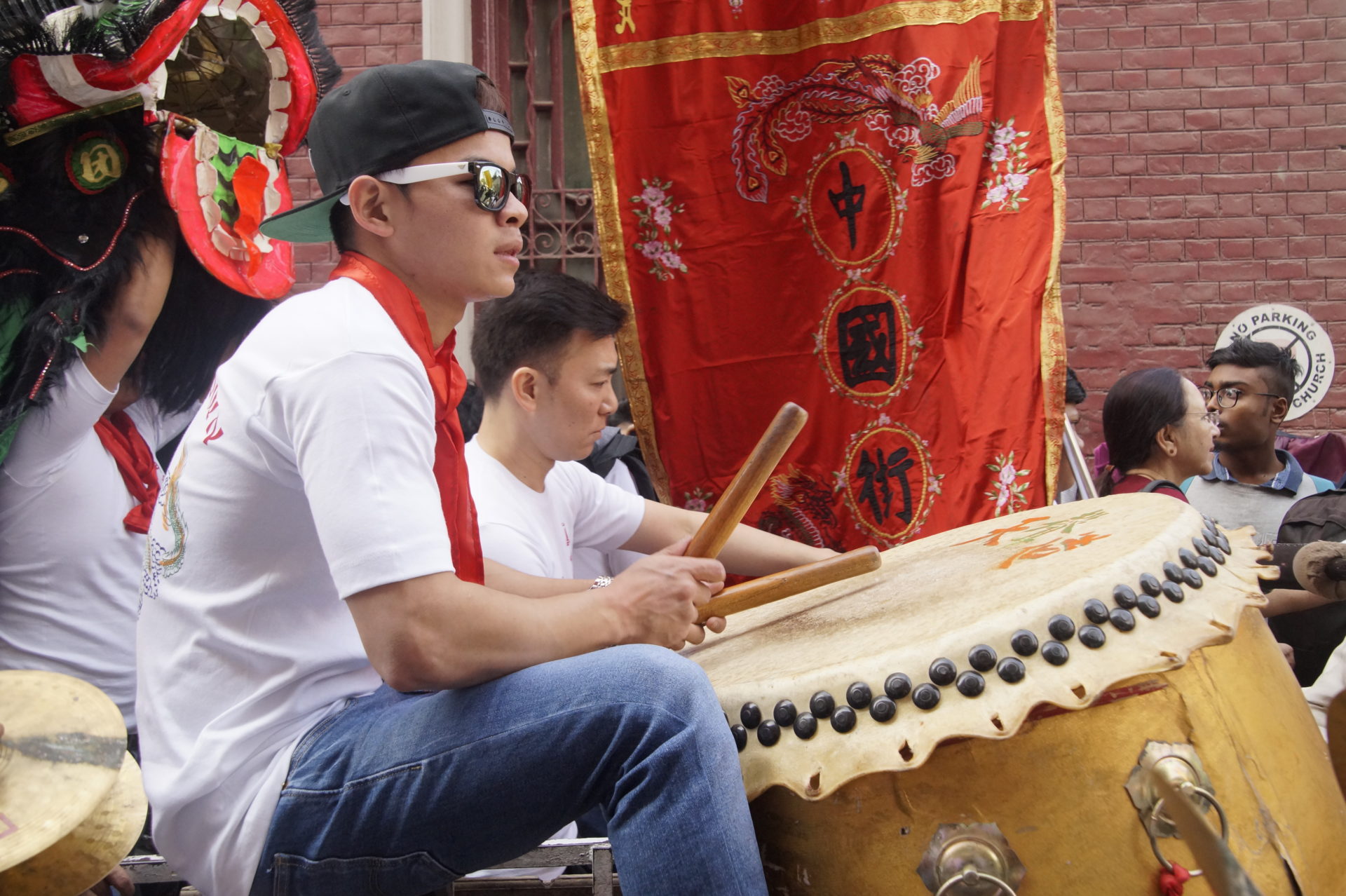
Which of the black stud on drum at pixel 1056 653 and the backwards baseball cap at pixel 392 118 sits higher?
the backwards baseball cap at pixel 392 118

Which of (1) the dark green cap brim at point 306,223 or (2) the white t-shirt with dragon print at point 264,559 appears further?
(1) the dark green cap brim at point 306,223

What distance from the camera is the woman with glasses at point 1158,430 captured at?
3.21m

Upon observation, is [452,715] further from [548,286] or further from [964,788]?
[548,286]

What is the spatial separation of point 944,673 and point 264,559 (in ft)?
2.52

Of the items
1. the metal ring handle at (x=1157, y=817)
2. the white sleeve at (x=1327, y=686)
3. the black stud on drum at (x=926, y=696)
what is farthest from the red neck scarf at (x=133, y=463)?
the white sleeve at (x=1327, y=686)

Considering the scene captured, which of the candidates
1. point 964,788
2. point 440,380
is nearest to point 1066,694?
point 964,788

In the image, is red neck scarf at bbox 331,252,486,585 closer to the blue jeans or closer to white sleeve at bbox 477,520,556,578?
the blue jeans

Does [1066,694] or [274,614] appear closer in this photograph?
[1066,694]

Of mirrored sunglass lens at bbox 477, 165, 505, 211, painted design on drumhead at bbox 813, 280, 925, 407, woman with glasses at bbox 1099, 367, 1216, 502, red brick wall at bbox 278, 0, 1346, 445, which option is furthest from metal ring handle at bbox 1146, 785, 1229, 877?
red brick wall at bbox 278, 0, 1346, 445

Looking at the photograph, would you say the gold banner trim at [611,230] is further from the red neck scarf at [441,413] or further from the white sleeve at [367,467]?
the white sleeve at [367,467]

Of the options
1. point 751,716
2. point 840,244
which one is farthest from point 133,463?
point 840,244

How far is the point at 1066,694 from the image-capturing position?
1.15 meters

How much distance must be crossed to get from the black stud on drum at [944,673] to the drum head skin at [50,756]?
0.95m

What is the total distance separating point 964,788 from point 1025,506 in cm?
129
